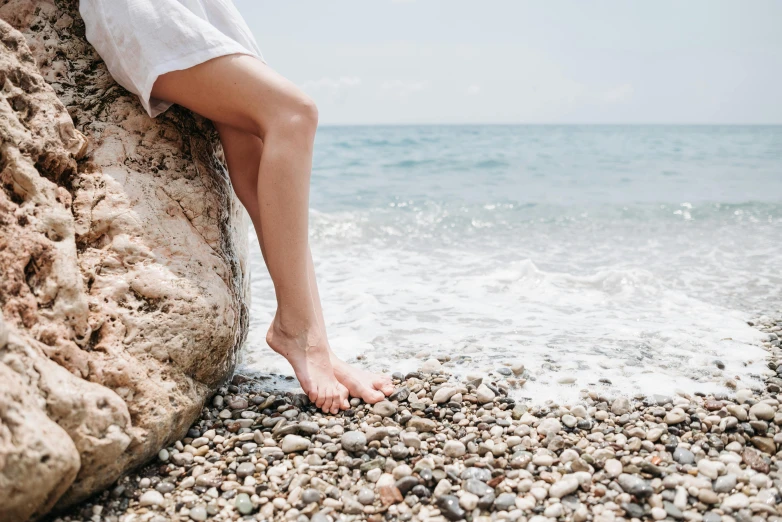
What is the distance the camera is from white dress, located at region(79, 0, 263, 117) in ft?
8.42

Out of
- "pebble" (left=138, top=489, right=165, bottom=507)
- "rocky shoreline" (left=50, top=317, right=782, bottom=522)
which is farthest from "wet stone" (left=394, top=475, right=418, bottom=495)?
"pebble" (left=138, top=489, right=165, bottom=507)

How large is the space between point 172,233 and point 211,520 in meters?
1.22

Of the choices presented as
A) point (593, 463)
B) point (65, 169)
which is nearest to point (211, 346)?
point (65, 169)

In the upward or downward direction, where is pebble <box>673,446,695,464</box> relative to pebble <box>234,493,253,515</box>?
upward

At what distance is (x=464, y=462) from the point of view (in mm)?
2279

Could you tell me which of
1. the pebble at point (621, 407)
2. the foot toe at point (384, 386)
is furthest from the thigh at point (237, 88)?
the pebble at point (621, 407)

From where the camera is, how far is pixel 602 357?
3.52 meters

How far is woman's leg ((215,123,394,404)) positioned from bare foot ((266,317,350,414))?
0.21 ft

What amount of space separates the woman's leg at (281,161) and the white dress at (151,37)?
59mm

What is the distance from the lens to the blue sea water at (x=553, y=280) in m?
3.50

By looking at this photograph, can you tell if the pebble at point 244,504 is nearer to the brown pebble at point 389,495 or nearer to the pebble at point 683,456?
the brown pebble at point 389,495

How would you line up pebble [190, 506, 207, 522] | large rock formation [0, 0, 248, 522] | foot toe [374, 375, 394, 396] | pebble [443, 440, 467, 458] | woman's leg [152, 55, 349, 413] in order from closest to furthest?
large rock formation [0, 0, 248, 522]
pebble [190, 506, 207, 522]
pebble [443, 440, 467, 458]
woman's leg [152, 55, 349, 413]
foot toe [374, 375, 394, 396]

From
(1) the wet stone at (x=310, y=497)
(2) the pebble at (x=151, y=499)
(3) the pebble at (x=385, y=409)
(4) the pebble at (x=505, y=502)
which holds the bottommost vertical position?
(2) the pebble at (x=151, y=499)

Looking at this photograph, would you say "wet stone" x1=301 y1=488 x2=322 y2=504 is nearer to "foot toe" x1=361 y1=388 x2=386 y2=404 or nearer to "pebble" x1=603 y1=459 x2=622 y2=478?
"foot toe" x1=361 y1=388 x2=386 y2=404
